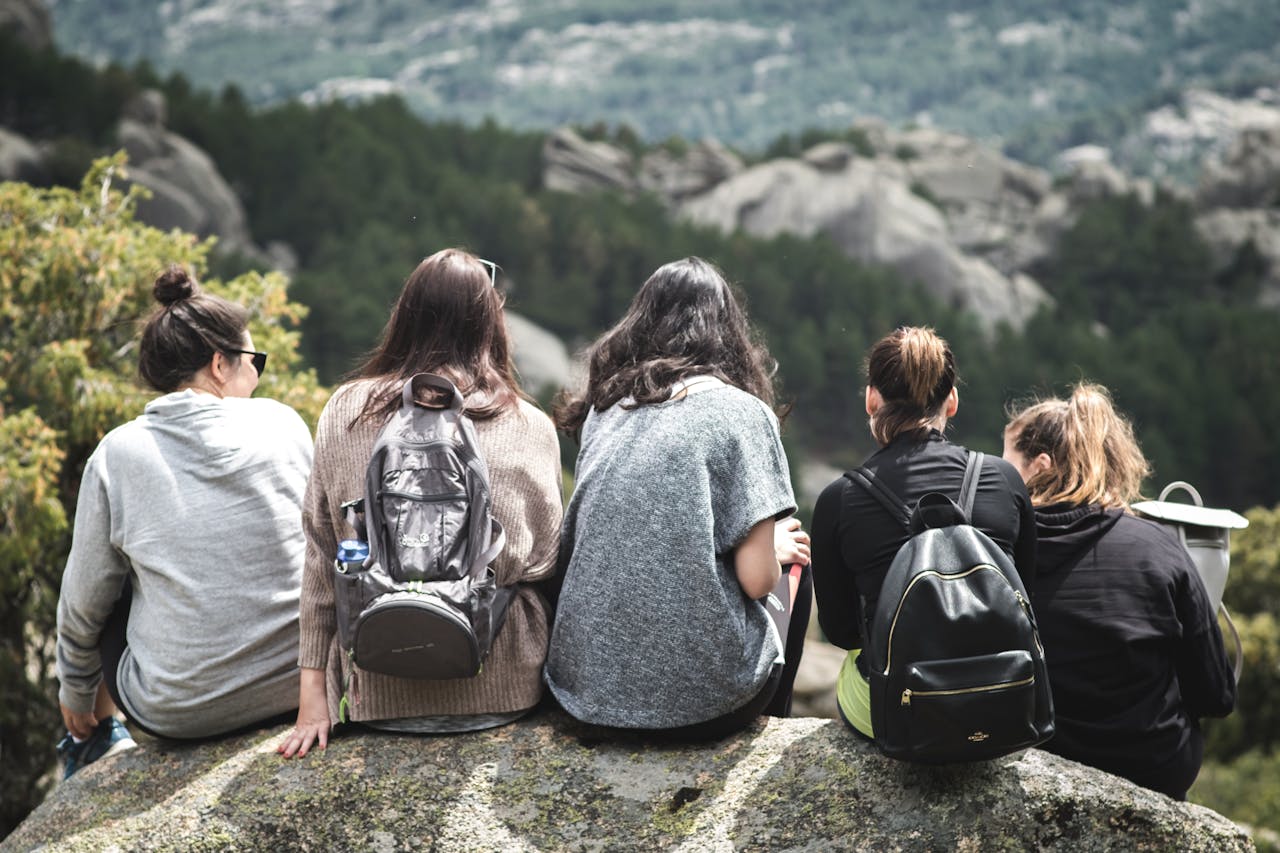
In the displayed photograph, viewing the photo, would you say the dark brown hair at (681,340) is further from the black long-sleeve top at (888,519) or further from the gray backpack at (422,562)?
the gray backpack at (422,562)

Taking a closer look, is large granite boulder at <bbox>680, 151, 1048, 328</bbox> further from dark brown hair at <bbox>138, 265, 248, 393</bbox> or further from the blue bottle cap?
the blue bottle cap

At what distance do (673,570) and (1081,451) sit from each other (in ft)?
4.69

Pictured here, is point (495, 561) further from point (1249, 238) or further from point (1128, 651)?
point (1249, 238)

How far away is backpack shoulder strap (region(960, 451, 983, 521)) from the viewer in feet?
10.4

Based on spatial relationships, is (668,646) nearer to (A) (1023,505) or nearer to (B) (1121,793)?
(A) (1023,505)

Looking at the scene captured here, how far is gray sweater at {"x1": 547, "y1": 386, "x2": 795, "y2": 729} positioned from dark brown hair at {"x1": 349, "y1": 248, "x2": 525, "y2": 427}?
16.7 inches

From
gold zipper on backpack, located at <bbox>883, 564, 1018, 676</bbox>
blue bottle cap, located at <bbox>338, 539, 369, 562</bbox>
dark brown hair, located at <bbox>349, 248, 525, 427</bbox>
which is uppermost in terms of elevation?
dark brown hair, located at <bbox>349, 248, 525, 427</bbox>

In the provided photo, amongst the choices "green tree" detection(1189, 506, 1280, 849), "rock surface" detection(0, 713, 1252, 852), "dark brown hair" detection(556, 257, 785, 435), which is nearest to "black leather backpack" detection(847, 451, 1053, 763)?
"rock surface" detection(0, 713, 1252, 852)

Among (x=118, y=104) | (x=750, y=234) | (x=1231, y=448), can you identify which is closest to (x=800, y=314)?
(x=750, y=234)

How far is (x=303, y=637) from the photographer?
3.42 meters

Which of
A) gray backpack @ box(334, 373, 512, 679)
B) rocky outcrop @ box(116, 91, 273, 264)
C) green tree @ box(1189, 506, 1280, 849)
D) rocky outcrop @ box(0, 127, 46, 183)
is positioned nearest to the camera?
gray backpack @ box(334, 373, 512, 679)

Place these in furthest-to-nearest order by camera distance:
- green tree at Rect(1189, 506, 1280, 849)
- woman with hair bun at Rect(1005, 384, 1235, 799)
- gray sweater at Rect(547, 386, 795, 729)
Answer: green tree at Rect(1189, 506, 1280, 849) → woman with hair bun at Rect(1005, 384, 1235, 799) → gray sweater at Rect(547, 386, 795, 729)

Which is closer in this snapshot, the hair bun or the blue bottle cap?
the blue bottle cap

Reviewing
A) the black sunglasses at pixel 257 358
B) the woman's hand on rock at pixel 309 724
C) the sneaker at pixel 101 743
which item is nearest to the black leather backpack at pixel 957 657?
the woman's hand on rock at pixel 309 724
